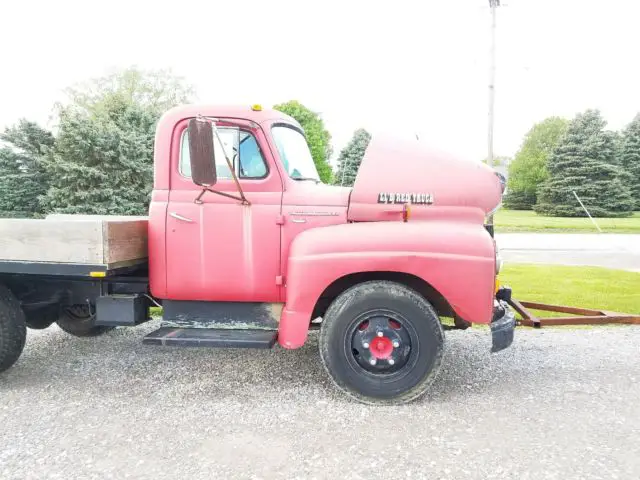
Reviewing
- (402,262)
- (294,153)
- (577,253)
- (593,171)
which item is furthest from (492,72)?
(593,171)

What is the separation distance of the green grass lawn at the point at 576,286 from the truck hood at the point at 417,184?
10.7 ft

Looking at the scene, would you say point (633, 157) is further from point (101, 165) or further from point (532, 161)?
point (101, 165)

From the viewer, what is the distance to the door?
4.00m

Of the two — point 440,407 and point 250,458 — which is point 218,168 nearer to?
point 250,458

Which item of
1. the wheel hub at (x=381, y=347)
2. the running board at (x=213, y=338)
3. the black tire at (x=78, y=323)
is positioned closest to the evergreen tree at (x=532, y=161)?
the black tire at (x=78, y=323)

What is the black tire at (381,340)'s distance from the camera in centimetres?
360

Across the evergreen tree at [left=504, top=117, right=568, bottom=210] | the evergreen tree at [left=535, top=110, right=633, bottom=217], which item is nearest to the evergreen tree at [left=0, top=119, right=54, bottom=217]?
the evergreen tree at [left=535, top=110, right=633, bottom=217]

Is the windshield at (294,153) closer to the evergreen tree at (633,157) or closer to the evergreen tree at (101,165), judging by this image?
the evergreen tree at (101,165)

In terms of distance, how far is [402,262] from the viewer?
3.56 m

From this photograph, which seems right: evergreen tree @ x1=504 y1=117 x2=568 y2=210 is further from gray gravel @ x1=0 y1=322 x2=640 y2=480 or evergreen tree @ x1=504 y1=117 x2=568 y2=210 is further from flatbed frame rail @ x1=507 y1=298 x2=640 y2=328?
gray gravel @ x1=0 y1=322 x2=640 y2=480

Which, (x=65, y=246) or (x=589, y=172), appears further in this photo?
(x=589, y=172)

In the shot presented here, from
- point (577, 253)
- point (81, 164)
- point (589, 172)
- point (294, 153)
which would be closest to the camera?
point (294, 153)

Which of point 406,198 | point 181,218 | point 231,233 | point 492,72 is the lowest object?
point 231,233

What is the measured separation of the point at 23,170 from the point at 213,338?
22.5 metres
